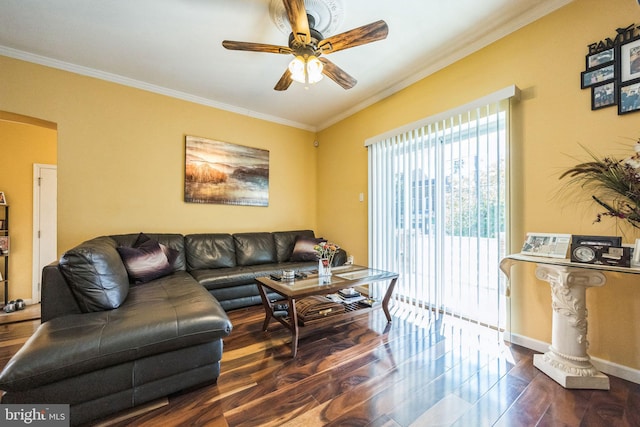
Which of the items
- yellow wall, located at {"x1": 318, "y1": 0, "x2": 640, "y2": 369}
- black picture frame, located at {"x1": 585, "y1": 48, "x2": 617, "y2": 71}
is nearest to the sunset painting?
yellow wall, located at {"x1": 318, "y1": 0, "x2": 640, "y2": 369}

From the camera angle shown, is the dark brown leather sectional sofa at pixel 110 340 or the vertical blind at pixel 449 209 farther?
the vertical blind at pixel 449 209

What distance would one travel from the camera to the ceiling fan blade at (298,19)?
156 cm

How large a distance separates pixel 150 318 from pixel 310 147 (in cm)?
381

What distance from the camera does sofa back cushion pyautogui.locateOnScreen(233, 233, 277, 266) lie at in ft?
11.6

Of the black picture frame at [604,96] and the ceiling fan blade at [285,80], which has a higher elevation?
the ceiling fan blade at [285,80]

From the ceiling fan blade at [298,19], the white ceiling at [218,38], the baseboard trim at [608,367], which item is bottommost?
the baseboard trim at [608,367]

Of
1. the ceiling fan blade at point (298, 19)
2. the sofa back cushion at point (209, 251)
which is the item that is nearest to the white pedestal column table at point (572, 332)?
the ceiling fan blade at point (298, 19)

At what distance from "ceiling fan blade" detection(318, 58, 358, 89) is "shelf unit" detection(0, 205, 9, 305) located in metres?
4.55

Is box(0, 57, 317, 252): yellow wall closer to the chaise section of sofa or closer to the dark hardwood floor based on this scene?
the dark hardwood floor

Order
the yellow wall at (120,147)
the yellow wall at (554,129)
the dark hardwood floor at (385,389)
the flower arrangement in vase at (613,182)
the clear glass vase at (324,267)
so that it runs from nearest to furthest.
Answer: the dark hardwood floor at (385,389) < the flower arrangement in vase at (613,182) < the yellow wall at (554,129) < the clear glass vase at (324,267) < the yellow wall at (120,147)

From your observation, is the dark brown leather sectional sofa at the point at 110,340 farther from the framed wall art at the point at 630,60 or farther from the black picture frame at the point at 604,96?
the framed wall art at the point at 630,60

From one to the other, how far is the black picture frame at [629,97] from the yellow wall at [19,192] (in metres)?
6.12

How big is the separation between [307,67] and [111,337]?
223cm

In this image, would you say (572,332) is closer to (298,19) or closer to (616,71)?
(616,71)
